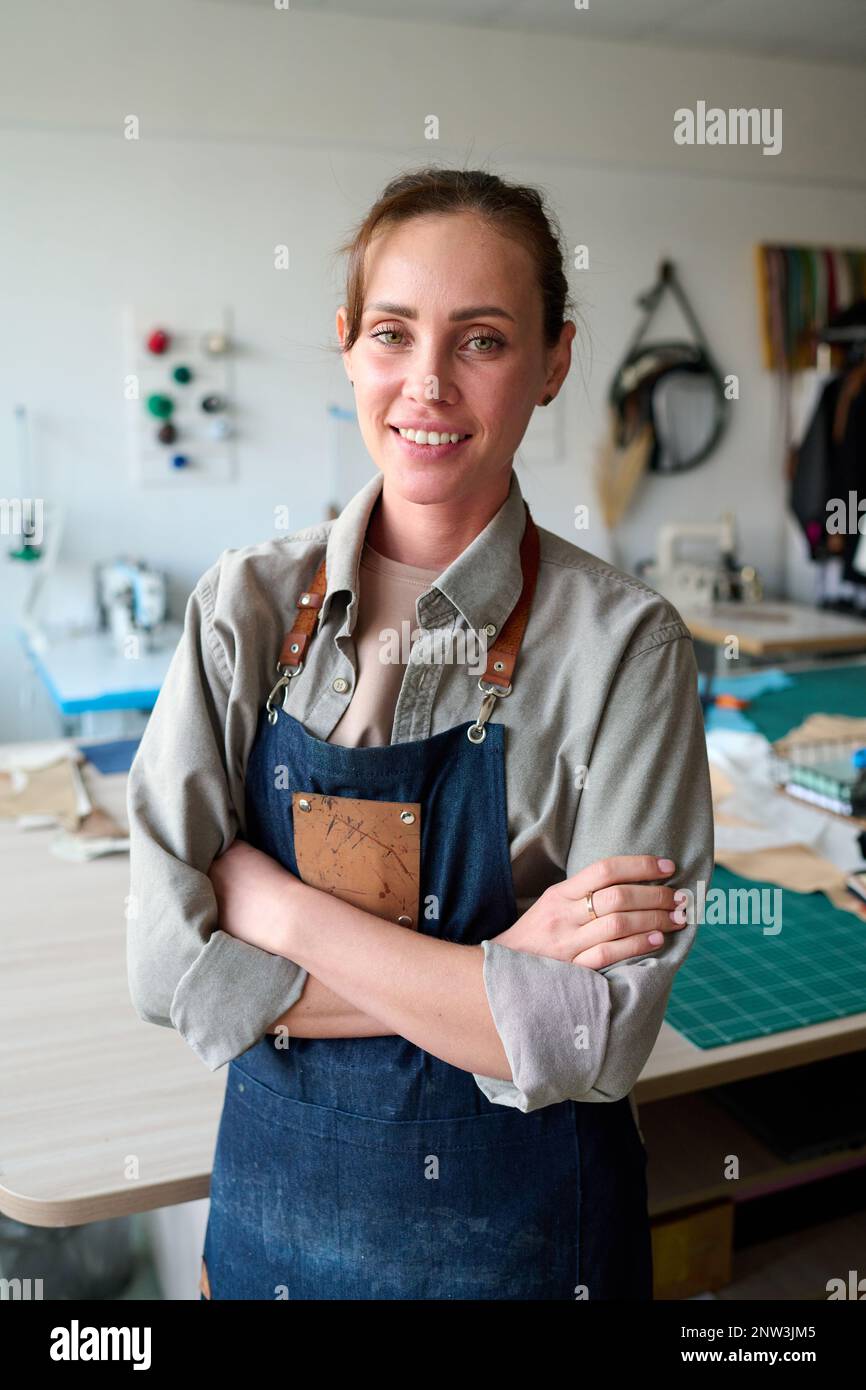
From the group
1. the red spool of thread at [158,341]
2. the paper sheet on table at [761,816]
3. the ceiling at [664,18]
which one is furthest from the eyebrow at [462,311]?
the ceiling at [664,18]

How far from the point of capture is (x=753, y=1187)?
1741mm

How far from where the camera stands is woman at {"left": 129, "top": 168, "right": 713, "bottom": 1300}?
109 cm

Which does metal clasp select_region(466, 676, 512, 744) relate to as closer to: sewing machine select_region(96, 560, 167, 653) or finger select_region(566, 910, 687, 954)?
finger select_region(566, 910, 687, 954)

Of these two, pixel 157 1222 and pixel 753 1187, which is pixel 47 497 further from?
pixel 753 1187

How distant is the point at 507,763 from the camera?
1.13m

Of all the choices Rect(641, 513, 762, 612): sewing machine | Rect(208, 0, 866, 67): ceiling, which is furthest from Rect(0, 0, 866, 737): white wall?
Rect(641, 513, 762, 612): sewing machine

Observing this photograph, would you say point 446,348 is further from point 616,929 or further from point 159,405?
point 159,405

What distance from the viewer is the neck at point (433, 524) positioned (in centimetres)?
118

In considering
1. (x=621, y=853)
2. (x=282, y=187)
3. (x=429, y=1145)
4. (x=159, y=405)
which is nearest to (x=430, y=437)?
(x=621, y=853)

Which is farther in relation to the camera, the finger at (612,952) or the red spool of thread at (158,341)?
the red spool of thread at (158,341)

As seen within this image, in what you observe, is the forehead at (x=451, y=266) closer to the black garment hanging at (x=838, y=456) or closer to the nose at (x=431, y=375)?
the nose at (x=431, y=375)

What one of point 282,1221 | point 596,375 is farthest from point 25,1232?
point 596,375

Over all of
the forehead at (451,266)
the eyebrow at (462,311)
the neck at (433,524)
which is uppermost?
the forehead at (451,266)
